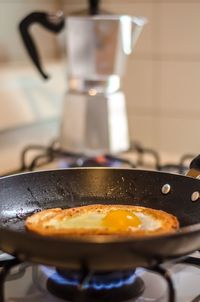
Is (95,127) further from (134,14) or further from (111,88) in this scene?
(134,14)

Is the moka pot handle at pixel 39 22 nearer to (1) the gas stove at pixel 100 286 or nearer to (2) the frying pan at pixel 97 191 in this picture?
(2) the frying pan at pixel 97 191

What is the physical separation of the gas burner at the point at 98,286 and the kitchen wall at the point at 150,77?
22.4 inches

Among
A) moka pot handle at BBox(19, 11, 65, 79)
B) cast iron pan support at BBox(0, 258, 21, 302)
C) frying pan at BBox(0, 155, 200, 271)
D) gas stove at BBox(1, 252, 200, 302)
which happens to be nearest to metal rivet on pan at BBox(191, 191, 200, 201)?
frying pan at BBox(0, 155, 200, 271)

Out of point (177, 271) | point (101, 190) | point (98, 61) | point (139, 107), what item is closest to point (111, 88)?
point (98, 61)

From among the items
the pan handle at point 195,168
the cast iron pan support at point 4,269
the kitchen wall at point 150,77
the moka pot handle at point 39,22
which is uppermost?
the moka pot handle at point 39,22

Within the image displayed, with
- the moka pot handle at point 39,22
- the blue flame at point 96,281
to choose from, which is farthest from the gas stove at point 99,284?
the moka pot handle at point 39,22

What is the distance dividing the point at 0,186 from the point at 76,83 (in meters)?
0.40

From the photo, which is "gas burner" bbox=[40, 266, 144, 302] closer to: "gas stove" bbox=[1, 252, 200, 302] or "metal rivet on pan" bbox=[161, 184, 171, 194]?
"gas stove" bbox=[1, 252, 200, 302]

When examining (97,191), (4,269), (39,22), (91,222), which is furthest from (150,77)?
(4,269)

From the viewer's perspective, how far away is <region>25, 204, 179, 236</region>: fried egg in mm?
574

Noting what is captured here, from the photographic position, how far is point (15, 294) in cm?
58

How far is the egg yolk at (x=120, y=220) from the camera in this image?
0.59 metres

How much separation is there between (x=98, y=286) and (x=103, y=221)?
0.08 metres

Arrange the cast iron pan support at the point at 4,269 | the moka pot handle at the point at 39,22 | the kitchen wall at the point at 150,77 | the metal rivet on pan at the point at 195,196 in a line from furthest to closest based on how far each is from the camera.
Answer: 1. the kitchen wall at the point at 150,77
2. the moka pot handle at the point at 39,22
3. the metal rivet on pan at the point at 195,196
4. the cast iron pan support at the point at 4,269
